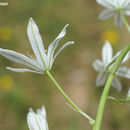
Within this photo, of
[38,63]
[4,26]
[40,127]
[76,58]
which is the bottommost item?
[76,58]

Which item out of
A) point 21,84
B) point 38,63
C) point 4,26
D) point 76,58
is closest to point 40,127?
point 38,63

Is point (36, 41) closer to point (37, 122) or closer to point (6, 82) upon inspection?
point (37, 122)

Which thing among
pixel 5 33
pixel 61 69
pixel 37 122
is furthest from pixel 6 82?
pixel 37 122

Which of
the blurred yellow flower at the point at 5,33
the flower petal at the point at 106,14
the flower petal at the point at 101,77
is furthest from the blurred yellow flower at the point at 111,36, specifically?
the flower petal at the point at 101,77

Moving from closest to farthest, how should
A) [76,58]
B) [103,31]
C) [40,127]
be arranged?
[40,127]
[76,58]
[103,31]

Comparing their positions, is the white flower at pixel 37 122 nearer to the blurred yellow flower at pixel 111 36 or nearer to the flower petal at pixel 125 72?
the flower petal at pixel 125 72

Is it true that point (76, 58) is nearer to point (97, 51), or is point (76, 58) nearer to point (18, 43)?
point (97, 51)

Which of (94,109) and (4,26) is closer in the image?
(94,109)

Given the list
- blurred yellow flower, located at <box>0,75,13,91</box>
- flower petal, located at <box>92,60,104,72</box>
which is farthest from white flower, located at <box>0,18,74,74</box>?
blurred yellow flower, located at <box>0,75,13,91</box>

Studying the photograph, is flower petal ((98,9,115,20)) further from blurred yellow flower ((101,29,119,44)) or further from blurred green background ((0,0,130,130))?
blurred yellow flower ((101,29,119,44))
